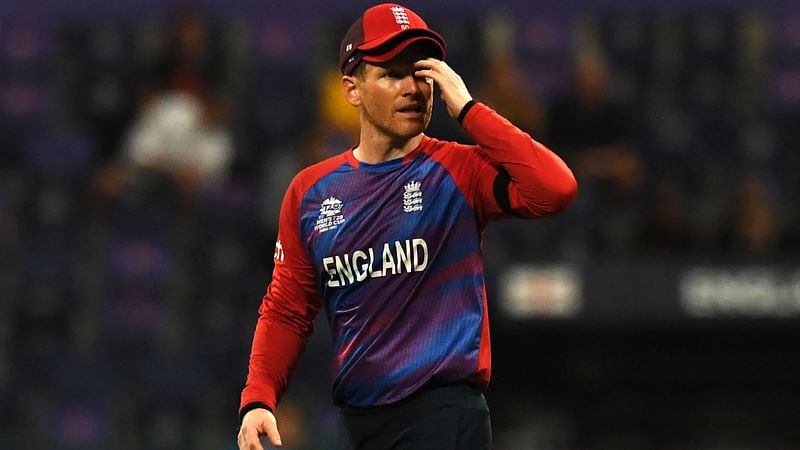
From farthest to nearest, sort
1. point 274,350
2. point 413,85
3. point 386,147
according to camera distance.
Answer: point 274,350 < point 386,147 < point 413,85

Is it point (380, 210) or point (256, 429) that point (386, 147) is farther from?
point (256, 429)

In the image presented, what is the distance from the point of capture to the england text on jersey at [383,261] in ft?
11.4

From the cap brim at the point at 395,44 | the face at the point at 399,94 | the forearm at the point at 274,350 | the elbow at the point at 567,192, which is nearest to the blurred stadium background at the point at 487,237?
the forearm at the point at 274,350

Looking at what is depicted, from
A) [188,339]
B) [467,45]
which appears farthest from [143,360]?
[467,45]

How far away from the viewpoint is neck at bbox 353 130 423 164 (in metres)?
3.58

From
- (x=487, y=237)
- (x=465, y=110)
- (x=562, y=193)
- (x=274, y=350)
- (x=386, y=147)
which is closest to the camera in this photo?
(x=562, y=193)

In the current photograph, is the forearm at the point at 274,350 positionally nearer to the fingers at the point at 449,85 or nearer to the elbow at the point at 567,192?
the fingers at the point at 449,85

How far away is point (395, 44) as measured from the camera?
136 inches

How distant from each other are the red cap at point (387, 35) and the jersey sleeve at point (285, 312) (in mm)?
445

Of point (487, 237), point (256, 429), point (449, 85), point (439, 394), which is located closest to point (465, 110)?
point (449, 85)

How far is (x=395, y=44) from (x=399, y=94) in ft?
0.41

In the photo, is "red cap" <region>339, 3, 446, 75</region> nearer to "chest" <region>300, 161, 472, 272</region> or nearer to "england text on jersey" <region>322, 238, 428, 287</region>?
"chest" <region>300, 161, 472, 272</region>

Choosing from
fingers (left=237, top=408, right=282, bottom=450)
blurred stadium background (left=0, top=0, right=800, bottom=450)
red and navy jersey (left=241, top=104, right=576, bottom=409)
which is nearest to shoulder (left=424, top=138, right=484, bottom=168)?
red and navy jersey (left=241, top=104, right=576, bottom=409)

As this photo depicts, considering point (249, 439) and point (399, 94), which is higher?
point (399, 94)
